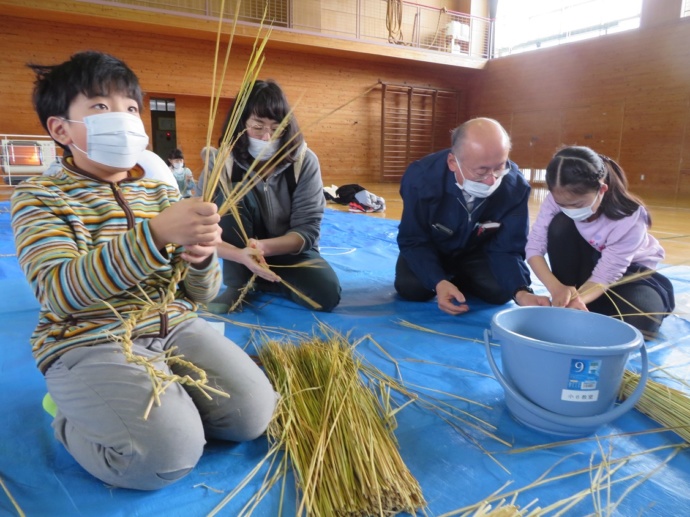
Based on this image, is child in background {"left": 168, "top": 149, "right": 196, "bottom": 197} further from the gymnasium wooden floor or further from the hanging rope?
the hanging rope

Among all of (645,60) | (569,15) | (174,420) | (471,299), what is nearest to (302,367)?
(174,420)

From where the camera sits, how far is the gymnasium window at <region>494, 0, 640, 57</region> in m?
8.30

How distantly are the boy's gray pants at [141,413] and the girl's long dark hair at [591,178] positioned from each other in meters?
1.12

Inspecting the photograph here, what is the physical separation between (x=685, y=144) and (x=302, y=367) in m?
8.40

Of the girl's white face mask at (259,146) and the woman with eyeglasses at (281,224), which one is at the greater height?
the girl's white face mask at (259,146)

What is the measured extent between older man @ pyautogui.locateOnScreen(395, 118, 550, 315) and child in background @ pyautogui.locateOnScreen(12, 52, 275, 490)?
991 mm

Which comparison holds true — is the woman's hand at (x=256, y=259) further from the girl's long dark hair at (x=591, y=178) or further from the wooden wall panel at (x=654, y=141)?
the wooden wall panel at (x=654, y=141)

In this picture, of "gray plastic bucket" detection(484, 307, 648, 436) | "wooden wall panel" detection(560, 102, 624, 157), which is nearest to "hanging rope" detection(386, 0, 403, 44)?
"wooden wall panel" detection(560, 102, 624, 157)

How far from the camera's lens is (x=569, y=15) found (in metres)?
8.98

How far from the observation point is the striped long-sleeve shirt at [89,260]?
33.7 inches

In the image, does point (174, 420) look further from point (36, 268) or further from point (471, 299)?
point (471, 299)

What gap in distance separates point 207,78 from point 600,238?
7829 mm

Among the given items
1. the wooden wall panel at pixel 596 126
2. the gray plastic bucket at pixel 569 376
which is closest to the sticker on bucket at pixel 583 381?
the gray plastic bucket at pixel 569 376

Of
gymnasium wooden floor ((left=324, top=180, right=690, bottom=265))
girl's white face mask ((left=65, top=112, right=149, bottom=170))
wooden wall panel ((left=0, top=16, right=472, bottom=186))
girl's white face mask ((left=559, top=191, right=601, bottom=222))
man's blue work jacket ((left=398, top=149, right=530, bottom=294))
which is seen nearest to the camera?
girl's white face mask ((left=65, top=112, right=149, bottom=170))
